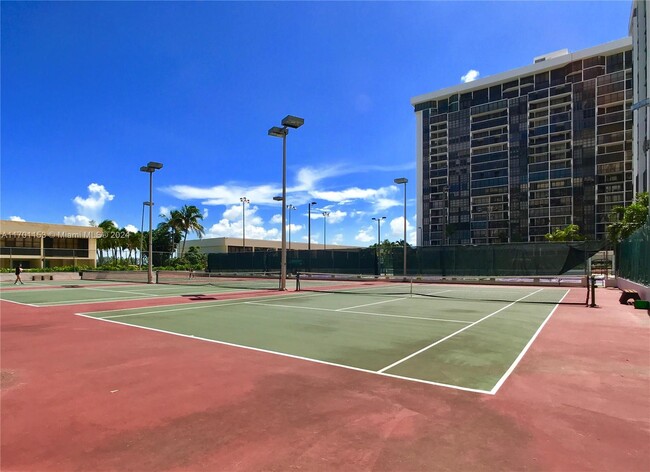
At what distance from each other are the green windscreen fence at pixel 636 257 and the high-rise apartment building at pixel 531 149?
3359 inches

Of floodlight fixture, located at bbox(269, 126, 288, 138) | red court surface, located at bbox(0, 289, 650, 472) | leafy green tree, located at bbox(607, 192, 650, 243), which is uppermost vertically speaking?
floodlight fixture, located at bbox(269, 126, 288, 138)

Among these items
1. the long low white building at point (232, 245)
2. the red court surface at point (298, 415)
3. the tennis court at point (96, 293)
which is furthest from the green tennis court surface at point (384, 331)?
the long low white building at point (232, 245)

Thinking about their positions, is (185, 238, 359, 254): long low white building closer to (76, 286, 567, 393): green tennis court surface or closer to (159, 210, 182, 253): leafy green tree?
(159, 210, 182, 253): leafy green tree

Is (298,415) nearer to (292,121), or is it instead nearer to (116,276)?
(292,121)

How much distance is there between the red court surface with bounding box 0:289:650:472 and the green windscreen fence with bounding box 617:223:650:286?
400 inches

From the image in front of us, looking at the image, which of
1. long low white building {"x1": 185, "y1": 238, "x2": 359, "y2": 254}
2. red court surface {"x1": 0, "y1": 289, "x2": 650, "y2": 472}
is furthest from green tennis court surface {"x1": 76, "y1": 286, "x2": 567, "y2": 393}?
long low white building {"x1": 185, "y1": 238, "x2": 359, "y2": 254}

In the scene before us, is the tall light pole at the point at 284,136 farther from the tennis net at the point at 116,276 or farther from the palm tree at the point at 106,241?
the palm tree at the point at 106,241

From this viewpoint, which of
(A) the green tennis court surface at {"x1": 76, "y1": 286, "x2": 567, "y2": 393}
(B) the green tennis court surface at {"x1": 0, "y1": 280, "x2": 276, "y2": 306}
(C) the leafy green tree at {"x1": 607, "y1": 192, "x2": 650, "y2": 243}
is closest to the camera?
(A) the green tennis court surface at {"x1": 76, "y1": 286, "x2": 567, "y2": 393}

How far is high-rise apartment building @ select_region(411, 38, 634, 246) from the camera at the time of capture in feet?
325

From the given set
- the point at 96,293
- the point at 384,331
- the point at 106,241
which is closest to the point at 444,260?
the point at 384,331

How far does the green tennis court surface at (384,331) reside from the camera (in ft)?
22.4

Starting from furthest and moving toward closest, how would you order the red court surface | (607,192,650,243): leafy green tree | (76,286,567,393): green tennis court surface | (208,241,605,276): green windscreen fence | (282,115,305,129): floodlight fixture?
(607,192,650,243): leafy green tree
(208,241,605,276): green windscreen fence
(282,115,305,129): floodlight fixture
(76,286,567,393): green tennis court surface
the red court surface

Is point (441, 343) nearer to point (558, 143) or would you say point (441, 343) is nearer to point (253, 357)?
point (253, 357)

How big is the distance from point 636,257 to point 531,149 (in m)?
104
